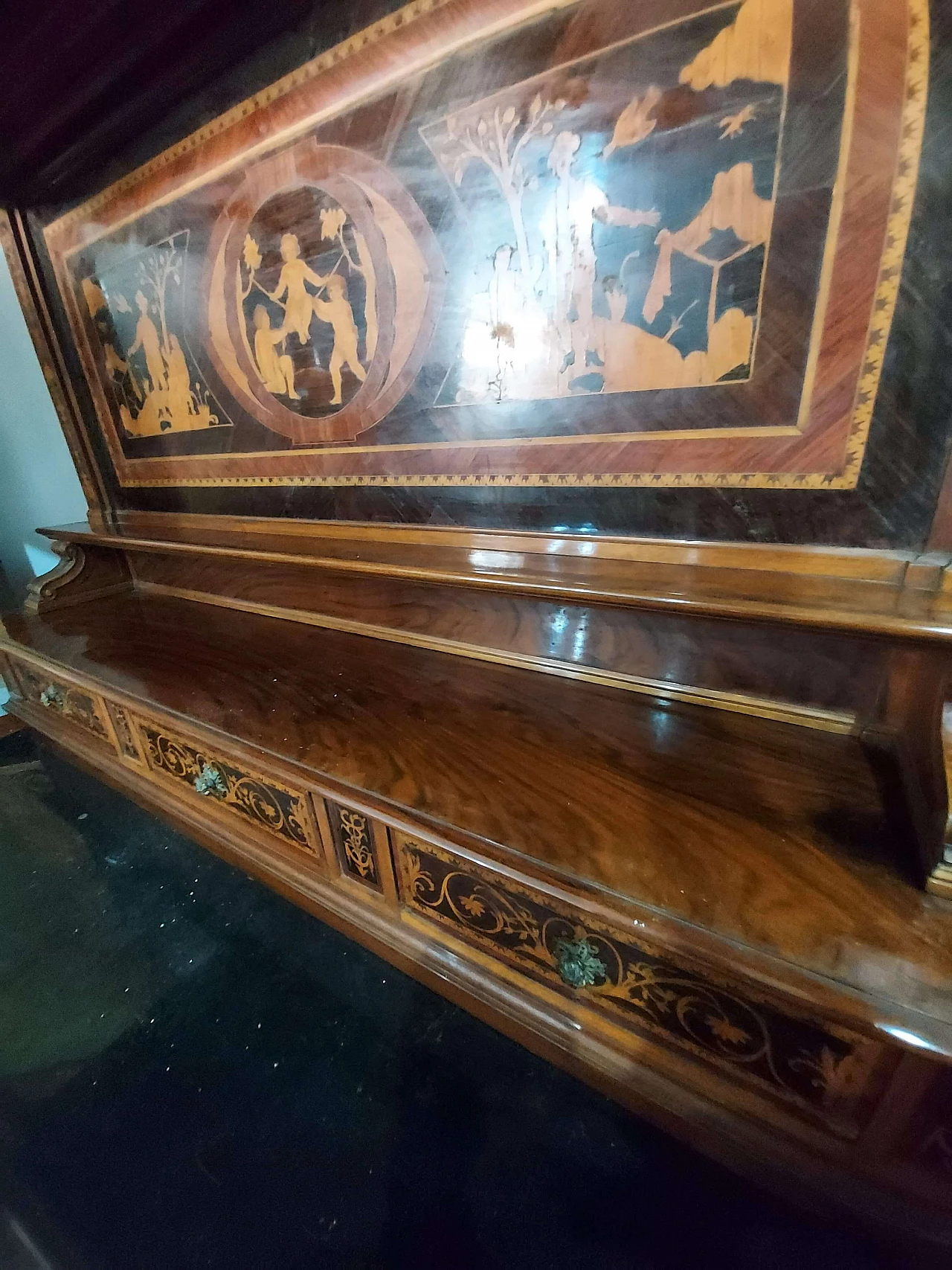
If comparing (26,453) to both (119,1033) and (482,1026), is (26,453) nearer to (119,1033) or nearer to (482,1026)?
(119,1033)

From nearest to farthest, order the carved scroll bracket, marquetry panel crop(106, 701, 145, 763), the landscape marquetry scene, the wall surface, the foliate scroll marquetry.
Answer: the landscape marquetry scene < the foliate scroll marquetry < marquetry panel crop(106, 701, 145, 763) < the carved scroll bracket < the wall surface

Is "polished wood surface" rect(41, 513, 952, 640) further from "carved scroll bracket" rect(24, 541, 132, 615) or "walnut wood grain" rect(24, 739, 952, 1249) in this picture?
"carved scroll bracket" rect(24, 541, 132, 615)

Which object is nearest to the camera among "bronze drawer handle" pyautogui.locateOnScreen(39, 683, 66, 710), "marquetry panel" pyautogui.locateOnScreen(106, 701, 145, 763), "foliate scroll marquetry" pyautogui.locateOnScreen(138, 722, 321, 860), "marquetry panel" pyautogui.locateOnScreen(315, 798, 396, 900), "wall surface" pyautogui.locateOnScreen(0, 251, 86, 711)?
"marquetry panel" pyautogui.locateOnScreen(315, 798, 396, 900)

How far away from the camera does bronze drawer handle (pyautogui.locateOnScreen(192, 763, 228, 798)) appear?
3.44ft

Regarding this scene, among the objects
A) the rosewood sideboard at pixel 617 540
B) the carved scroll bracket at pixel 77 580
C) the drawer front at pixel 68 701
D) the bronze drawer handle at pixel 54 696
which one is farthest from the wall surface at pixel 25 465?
the rosewood sideboard at pixel 617 540

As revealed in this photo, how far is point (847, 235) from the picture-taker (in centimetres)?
60

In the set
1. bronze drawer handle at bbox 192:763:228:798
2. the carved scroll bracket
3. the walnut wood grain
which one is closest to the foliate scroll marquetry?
bronze drawer handle at bbox 192:763:228:798

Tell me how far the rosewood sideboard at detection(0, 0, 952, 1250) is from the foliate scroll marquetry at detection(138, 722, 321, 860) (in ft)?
0.03

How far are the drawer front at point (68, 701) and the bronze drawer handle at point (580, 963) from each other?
3.82 ft

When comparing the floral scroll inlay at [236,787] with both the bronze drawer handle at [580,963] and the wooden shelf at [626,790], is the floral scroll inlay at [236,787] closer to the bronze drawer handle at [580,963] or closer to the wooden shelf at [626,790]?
the wooden shelf at [626,790]

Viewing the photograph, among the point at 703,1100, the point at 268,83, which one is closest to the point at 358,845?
the point at 703,1100

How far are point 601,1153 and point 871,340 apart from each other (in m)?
1.11

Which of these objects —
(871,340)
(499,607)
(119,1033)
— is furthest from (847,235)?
(119,1033)

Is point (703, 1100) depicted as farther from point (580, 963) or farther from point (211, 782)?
point (211, 782)
